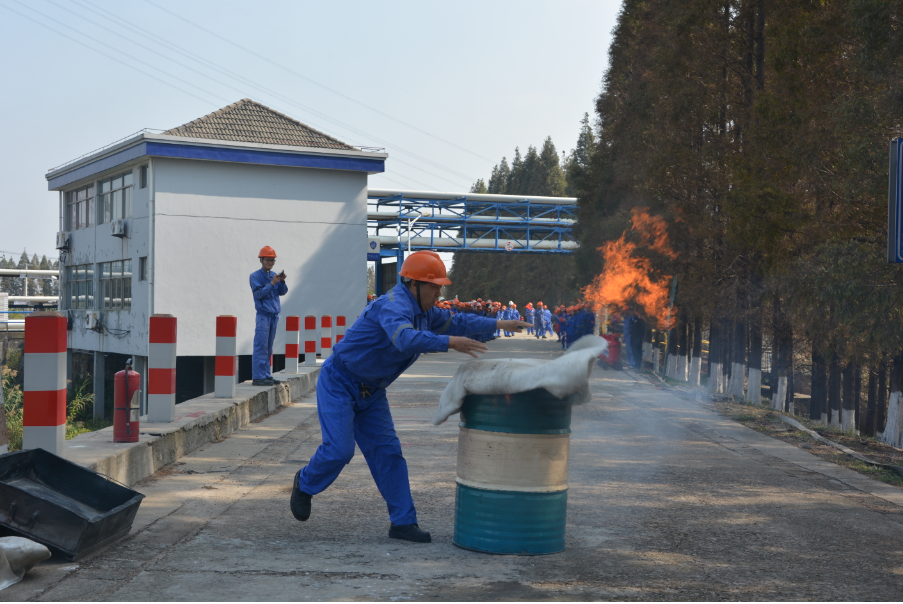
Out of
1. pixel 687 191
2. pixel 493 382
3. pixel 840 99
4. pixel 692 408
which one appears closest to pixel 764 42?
pixel 687 191

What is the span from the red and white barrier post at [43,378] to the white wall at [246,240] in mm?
31005

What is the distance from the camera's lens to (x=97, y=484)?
212 inches

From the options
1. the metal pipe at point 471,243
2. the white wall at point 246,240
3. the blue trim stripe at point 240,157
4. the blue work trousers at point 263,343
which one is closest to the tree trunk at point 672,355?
the white wall at point 246,240

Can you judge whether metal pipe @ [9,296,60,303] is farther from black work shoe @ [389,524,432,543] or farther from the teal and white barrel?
the teal and white barrel

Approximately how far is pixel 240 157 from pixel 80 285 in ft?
45.6

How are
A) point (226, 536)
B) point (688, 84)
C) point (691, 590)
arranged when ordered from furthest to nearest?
1. point (688, 84)
2. point (226, 536)
3. point (691, 590)

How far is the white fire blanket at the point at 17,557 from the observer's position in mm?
4234

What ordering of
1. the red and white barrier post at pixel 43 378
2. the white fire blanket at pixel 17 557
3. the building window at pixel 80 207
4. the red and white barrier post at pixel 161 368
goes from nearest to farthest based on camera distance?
the white fire blanket at pixel 17 557, the red and white barrier post at pixel 43 378, the red and white barrier post at pixel 161 368, the building window at pixel 80 207

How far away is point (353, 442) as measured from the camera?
5.45 meters

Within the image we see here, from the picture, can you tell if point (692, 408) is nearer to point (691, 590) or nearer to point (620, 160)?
point (691, 590)

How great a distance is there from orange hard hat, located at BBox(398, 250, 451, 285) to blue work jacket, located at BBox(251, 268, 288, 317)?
23.6 feet

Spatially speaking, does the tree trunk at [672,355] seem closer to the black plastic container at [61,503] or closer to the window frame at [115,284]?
the window frame at [115,284]

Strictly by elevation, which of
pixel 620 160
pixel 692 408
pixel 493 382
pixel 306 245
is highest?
pixel 620 160

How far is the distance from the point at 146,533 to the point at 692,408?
37.9 feet
